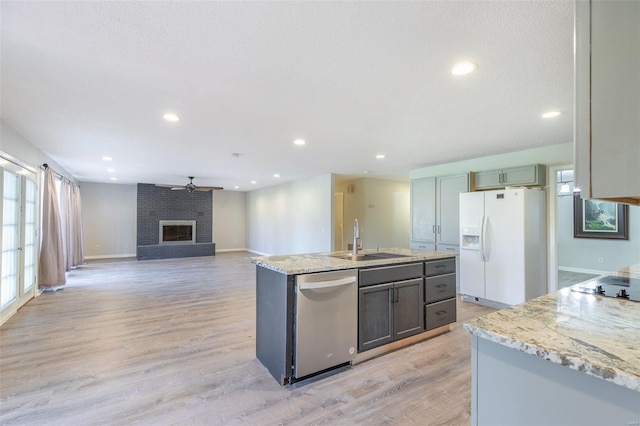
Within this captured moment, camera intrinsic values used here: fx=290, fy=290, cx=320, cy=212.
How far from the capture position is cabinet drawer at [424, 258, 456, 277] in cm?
315

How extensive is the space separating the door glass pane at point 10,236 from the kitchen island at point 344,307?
3.60 meters

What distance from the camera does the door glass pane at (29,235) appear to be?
14.5 ft

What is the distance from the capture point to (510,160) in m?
4.70

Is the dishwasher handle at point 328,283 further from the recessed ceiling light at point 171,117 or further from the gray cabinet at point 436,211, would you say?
the gray cabinet at point 436,211

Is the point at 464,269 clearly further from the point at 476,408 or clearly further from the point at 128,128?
the point at 128,128

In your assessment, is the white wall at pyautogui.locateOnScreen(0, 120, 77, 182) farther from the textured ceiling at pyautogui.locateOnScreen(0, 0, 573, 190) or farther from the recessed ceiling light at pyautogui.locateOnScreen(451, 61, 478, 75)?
the recessed ceiling light at pyautogui.locateOnScreen(451, 61, 478, 75)

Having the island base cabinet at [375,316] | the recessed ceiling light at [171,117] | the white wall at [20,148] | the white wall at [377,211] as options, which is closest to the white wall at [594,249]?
the white wall at [377,211]

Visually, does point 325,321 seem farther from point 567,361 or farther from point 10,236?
point 10,236

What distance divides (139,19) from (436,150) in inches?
161

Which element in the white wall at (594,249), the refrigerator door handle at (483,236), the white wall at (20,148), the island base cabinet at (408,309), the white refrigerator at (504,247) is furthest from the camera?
the white wall at (594,249)

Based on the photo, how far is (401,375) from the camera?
2455 millimetres

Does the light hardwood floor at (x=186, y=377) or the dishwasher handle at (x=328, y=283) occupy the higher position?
the dishwasher handle at (x=328, y=283)

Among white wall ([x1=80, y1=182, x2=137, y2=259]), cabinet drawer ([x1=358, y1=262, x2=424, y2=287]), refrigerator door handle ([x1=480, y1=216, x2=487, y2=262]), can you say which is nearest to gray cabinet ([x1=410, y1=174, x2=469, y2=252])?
refrigerator door handle ([x1=480, y1=216, x2=487, y2=262])

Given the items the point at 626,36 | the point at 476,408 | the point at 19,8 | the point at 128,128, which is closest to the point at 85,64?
the point at 19,8
